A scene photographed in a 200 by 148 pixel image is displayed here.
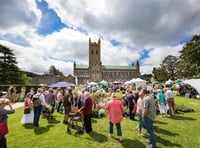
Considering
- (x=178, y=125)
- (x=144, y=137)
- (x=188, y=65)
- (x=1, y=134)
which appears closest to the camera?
(x=1, y=134)

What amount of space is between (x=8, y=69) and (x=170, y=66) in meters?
53.7

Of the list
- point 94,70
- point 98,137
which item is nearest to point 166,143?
point 98,137

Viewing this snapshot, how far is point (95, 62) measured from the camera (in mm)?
93312

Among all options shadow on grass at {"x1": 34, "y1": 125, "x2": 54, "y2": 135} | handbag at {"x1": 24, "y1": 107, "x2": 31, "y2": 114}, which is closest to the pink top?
shadow on grass at {"x1": 34, "y1": 125, "x2": 54, "y2": 135}

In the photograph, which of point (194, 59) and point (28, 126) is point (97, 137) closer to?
point (28, 126)

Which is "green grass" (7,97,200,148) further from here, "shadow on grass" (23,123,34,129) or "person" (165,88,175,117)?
"person" (165,88,175,117)

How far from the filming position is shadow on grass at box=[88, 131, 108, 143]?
19.9ft

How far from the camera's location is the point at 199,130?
23.5 feet

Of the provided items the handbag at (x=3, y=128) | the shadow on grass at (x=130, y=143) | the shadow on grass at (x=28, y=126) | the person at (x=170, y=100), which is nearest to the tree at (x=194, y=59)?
the person at (x=170, y=100)

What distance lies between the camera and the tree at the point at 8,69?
32.4m

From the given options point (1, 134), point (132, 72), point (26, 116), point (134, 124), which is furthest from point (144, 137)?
point (132, 72)

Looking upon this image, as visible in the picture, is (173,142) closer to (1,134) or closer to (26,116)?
(1,134)

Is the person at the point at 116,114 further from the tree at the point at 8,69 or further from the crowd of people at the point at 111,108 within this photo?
the tree at the point at 8,69

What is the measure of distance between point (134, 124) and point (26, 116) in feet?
20.5
